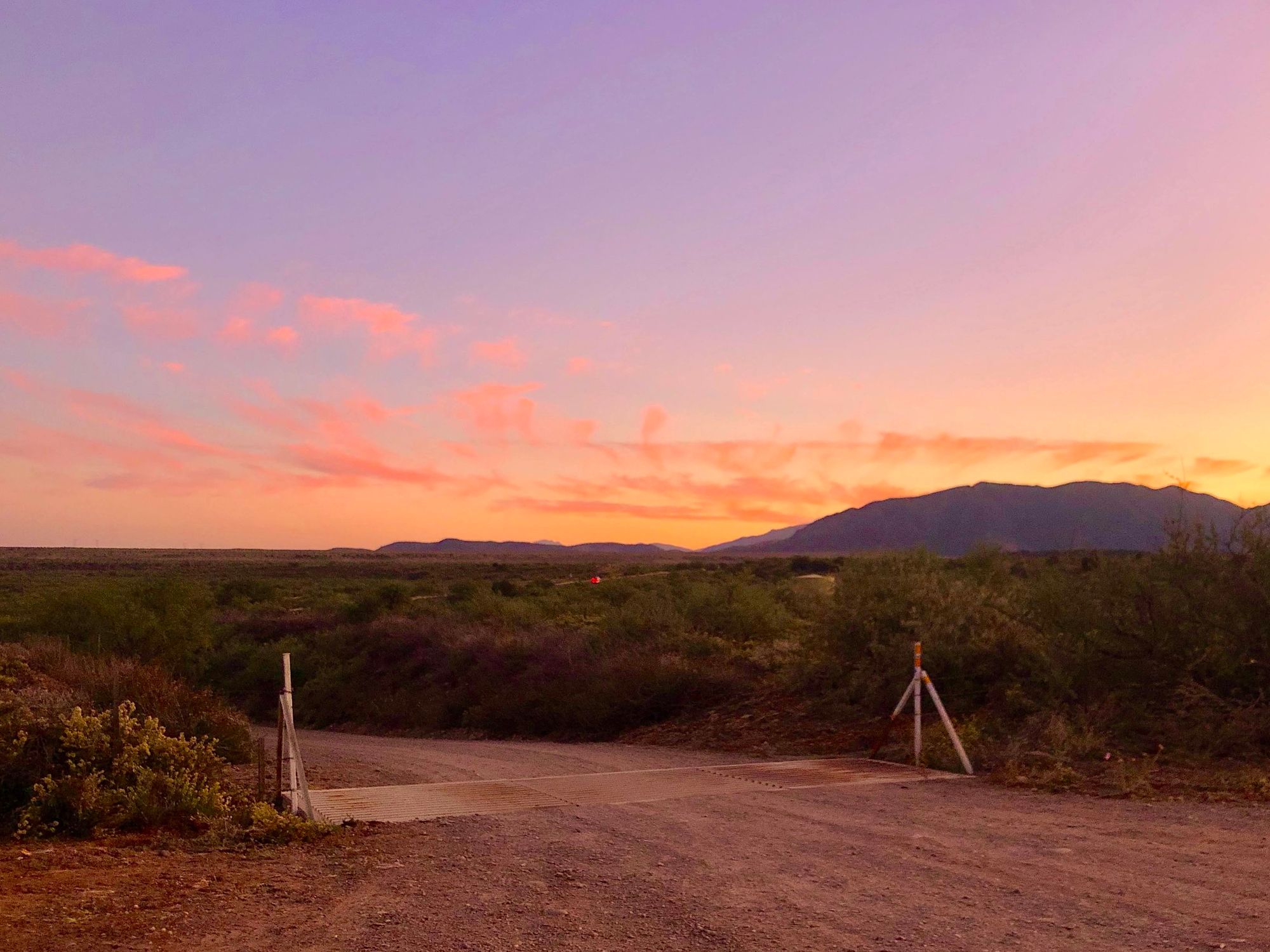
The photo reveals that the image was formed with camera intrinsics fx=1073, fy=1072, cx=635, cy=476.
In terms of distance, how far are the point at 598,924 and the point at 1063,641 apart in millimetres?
10020

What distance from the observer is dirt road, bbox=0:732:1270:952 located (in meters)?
6.19

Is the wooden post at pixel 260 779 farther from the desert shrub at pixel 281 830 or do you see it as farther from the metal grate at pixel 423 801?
the desert shrub at pixel 281 830

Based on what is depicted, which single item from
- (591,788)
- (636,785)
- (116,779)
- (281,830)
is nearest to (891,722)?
(636,785)

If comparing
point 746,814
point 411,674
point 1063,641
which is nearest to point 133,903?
point 746,814

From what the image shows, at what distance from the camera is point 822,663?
58.2 feet

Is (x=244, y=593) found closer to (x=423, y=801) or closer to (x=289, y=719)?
(x=423, y=801)

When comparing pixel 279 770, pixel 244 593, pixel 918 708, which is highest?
pixel 244 593

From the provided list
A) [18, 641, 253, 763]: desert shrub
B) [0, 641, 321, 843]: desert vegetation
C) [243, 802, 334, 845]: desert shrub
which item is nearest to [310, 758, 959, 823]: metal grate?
[243, 802, 334, 845]: desert shrub

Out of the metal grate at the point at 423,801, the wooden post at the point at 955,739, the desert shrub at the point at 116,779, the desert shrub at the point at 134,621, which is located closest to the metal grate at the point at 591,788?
the metal grate at the point at 423,801

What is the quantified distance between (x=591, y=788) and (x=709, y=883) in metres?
4.69

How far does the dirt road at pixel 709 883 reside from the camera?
6.19 metres

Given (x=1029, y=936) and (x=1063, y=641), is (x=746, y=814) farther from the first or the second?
(x=1063, y=641)

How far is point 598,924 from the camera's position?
6.47m

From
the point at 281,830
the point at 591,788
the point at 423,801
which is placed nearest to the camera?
the point at 281,830
